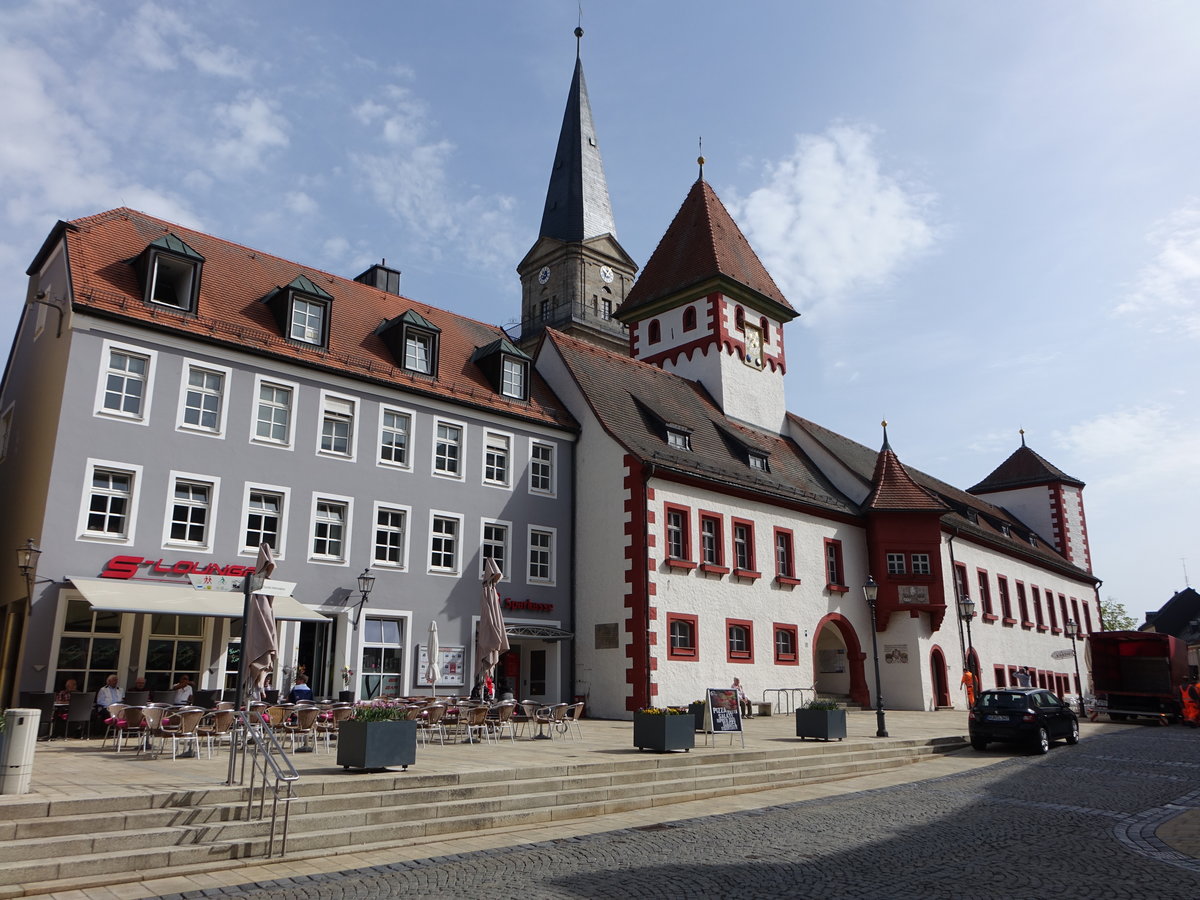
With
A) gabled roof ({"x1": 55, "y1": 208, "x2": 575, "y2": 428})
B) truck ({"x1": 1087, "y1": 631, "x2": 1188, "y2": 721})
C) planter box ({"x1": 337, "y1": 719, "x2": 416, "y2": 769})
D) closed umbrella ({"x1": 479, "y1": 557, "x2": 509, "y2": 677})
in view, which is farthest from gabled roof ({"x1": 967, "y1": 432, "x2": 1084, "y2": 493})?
planter box ({"x1": 337, "y1": 719, "x2": 416, "y2": 769})

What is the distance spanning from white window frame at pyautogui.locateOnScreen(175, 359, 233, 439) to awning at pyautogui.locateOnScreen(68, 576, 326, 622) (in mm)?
3380

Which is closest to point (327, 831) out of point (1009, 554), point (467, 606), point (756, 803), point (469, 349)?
point (756, 803)

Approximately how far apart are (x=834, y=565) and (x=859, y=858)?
78.8 ft

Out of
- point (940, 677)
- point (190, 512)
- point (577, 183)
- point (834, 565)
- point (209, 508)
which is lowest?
point (940, 677)

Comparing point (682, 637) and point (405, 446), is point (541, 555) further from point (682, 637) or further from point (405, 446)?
point (405, 446)

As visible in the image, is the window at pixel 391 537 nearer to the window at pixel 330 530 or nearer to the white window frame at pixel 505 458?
the window at pixel 330 530

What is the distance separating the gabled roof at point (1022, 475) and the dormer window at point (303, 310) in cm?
4660

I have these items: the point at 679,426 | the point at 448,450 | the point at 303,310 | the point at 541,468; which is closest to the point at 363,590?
the point at 448,450

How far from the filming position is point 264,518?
67.8 ft

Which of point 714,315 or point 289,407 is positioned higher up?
point 714,315

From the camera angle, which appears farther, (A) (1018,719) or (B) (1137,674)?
(B) (1137,674)

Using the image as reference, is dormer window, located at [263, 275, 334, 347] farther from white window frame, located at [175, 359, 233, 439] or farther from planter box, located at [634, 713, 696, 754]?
planter box, located at [634, 713, 696, 754]

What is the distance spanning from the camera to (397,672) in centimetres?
2233

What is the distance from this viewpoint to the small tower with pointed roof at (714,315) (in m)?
35.4
